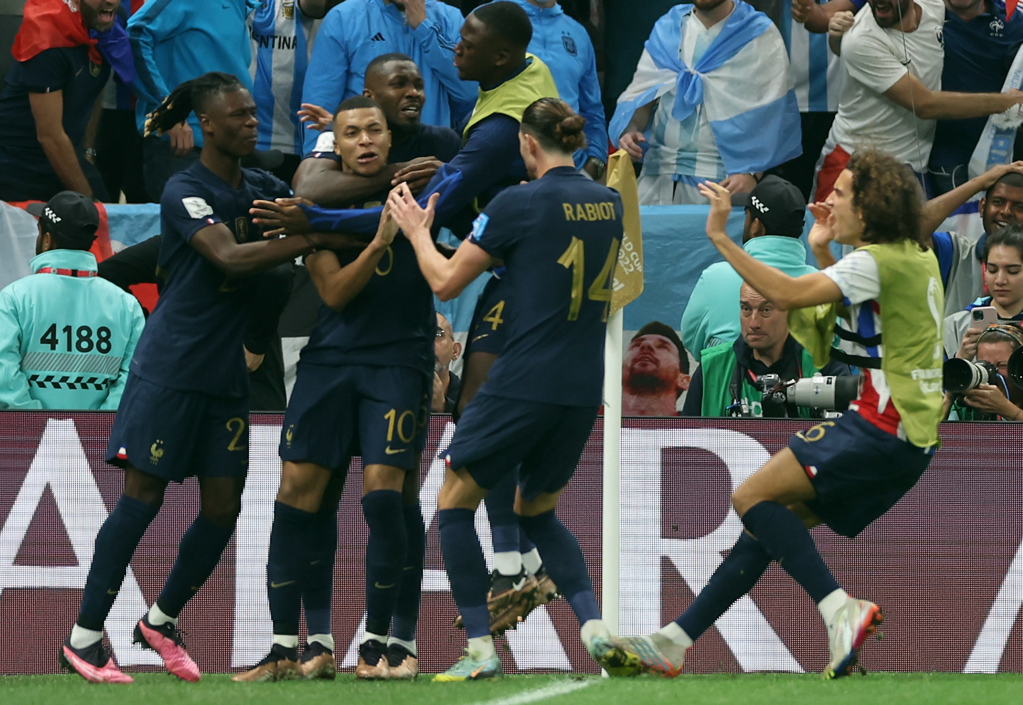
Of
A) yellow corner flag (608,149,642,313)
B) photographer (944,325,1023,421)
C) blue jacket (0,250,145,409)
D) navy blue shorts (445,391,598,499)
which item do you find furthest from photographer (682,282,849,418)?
blue jacket (0,250,145,409)

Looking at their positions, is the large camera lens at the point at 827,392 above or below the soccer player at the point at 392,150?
below

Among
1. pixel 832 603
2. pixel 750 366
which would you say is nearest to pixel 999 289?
pixel 750 366

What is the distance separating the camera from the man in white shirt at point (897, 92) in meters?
8.67

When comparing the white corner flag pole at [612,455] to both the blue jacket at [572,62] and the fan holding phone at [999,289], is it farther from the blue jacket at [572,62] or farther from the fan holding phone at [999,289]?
the blue jacket at [572,62]

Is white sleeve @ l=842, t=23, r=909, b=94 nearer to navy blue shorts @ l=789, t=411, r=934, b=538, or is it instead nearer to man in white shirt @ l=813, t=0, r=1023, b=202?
man in white shirt @ l=813, t=0, r=1023, b=202

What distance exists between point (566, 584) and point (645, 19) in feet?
17.6

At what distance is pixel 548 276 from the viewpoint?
5.41 m

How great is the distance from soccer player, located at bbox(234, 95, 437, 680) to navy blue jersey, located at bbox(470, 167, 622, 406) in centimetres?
55

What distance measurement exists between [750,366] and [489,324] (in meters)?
1.71

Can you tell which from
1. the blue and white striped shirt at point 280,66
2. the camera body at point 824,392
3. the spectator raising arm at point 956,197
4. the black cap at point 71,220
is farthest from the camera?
the blue and white striped shirt at point 280,66

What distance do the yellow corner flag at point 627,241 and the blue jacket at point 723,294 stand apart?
1.28 metres

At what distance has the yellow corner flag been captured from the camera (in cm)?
611

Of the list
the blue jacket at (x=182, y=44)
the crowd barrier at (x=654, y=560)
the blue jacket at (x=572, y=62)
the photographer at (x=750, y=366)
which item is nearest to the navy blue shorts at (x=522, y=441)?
the crowd barrier at (x=654, y=560)

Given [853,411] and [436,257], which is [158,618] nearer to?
[436,257]
